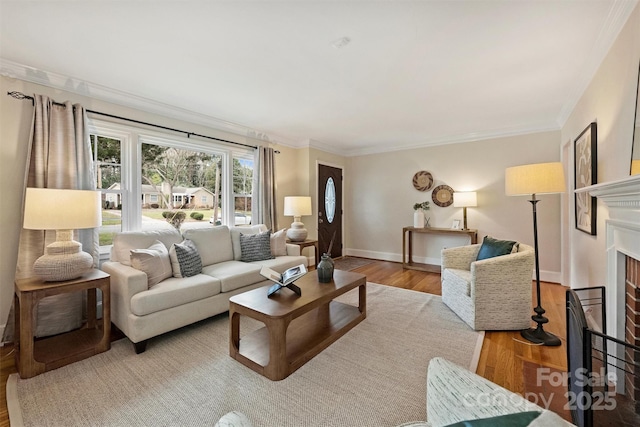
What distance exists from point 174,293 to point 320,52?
2.35 metres

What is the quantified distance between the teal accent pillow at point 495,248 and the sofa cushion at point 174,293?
278 cm

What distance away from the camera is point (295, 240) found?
4.34m

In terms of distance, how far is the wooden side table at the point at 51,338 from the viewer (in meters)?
1.89

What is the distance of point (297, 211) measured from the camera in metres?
4.44

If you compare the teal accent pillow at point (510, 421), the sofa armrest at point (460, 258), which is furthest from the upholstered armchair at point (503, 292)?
the teal accent pillow at point (510, 421)

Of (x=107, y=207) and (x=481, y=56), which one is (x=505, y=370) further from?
(x=107, y=207)

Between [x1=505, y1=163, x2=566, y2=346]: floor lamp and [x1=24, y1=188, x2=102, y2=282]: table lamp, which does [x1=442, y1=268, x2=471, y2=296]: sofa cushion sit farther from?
[x1=24, y1=188, x2=102, y2=282]: table lamp

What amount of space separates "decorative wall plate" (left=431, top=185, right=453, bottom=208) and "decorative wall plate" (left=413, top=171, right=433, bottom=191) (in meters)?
0.15

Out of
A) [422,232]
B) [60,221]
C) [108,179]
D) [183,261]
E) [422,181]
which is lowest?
[183,261]

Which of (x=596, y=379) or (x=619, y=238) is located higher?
(x=619, y=238)

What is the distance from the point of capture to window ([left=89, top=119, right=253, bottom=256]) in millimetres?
3057

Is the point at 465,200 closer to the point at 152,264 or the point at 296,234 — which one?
the point at 296,234

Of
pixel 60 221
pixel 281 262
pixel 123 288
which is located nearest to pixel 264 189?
pixel 281 262

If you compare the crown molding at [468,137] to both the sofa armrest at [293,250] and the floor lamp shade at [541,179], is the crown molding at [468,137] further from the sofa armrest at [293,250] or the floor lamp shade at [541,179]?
the sofa armrest at [293,250]
